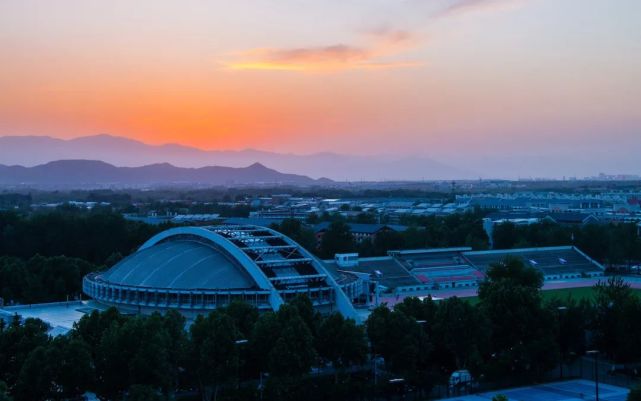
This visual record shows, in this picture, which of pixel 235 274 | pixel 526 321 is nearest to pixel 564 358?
pixel 526 321

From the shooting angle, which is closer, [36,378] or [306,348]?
[36,378]

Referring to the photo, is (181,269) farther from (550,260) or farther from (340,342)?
(550,260)

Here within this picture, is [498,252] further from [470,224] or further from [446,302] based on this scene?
[446,302]

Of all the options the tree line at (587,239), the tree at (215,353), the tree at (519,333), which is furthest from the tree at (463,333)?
the tree line at (587,239)

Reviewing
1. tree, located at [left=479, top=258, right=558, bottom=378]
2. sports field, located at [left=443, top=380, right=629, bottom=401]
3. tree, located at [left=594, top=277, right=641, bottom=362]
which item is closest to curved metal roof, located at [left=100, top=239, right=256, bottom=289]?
tree, located at [left=479, top=258, right=558, bottom=378]

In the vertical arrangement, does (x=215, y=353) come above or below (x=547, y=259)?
above

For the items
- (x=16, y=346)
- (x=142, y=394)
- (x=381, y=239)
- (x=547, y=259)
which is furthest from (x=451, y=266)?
(x=142, y=394)

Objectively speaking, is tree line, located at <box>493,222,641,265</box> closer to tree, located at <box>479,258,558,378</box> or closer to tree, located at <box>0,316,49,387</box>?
tree, located at <box>479,258,558,378</box>
